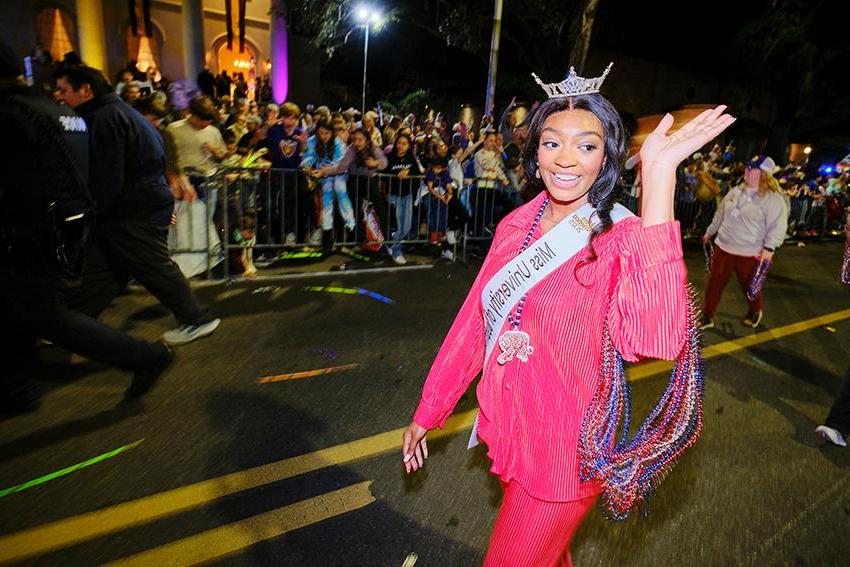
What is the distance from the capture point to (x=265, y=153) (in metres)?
7.41

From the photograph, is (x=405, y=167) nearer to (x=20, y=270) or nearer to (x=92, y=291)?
(x=92, y=291)

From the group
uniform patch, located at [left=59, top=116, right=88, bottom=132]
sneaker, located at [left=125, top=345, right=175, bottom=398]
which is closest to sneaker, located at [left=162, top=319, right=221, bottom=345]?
sneaker, located at [left=125, top=345, right=175, bottom=398]

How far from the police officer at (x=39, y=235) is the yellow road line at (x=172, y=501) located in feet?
3.65

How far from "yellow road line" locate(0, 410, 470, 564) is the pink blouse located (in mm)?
1703

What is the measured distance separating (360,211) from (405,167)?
38.8 inches

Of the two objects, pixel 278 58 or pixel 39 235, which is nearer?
pixel 39 235

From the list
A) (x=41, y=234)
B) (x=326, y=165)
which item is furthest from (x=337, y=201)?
(x=41, y=234)

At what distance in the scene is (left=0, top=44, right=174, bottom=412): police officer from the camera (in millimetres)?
2926

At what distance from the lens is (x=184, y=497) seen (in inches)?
108

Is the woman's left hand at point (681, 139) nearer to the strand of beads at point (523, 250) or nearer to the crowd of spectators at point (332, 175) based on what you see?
the strand of beads at point (523, 250)

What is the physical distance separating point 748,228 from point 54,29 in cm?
2443

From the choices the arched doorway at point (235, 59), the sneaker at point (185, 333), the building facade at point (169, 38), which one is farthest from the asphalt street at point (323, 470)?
the arched doorway at point (235, 59)

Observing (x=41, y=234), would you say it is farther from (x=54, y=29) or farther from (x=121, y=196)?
(x=54, y=29)

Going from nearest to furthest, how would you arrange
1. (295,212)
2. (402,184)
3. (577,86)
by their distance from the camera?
1. (577,86)
2. (295,212)
3. (402,184)
